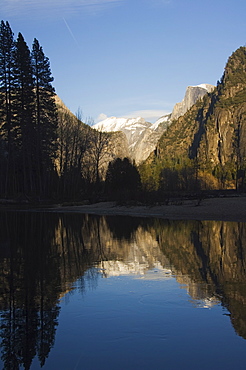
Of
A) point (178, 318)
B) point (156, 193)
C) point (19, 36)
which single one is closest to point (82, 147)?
point (19, 36)

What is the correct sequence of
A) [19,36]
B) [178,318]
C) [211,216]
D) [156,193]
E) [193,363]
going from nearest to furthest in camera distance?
[193,363], [178,318], [211,216], [156,193], [19,36]

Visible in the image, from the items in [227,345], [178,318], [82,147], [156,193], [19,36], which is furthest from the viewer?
[82,147]

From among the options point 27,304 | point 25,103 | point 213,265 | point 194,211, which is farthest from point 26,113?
point 27,304

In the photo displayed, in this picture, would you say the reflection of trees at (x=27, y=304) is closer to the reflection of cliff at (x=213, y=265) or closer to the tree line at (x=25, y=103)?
the reflection of cliff at (x=213, y=265)

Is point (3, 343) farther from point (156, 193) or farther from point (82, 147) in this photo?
point (82, 147)

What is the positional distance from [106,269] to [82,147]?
52509 mm

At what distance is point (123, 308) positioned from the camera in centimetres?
662

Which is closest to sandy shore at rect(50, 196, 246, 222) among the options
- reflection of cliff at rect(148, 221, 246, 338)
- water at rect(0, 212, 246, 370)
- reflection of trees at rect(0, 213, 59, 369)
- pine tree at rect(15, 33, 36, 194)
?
reflection of cliff at rect(148, 221, 246, 338)

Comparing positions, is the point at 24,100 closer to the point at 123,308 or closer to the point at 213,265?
the point at 213,265

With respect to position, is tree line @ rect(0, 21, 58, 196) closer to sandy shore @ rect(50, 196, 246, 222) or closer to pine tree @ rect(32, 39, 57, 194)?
pine tree @ rect(32, 39, 57, 194)

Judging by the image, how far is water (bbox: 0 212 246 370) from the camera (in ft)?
15.2

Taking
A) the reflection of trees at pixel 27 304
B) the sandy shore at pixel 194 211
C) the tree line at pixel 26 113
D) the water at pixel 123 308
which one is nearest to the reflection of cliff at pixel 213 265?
the water at pixel 123 308

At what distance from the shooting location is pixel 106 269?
1005cm

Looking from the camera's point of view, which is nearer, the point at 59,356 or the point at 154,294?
the point at 59,356
